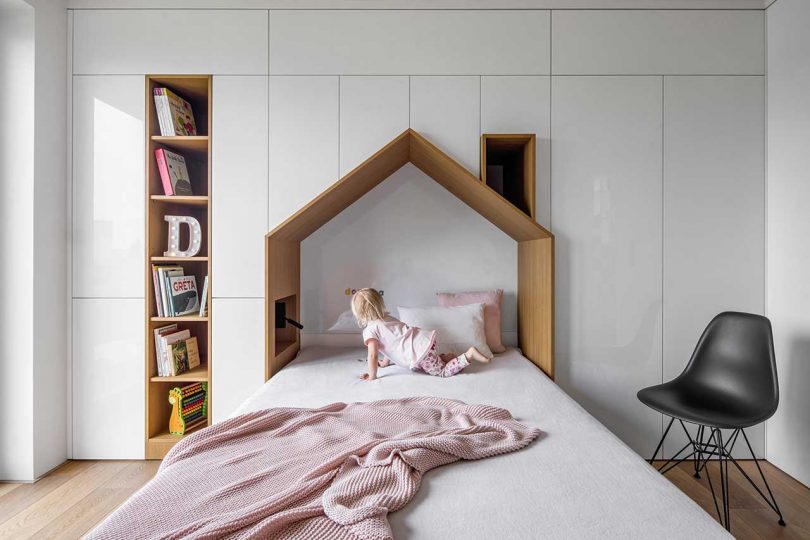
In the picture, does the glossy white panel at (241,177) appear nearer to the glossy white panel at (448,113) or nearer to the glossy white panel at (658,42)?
the glossy white panel at (448,113)

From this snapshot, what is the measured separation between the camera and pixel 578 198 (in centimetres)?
254

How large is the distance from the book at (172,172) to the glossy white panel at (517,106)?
1.72 m

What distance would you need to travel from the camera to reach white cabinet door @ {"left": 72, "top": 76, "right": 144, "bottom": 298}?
2.50 m

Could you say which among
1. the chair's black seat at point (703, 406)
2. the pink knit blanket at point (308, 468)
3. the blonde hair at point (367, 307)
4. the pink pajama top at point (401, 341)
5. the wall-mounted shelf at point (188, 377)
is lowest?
the chair's black seat at point (703, 406)

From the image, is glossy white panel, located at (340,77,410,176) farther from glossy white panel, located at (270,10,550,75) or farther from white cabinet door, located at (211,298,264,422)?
white cabinet door, located at (211,298,264,422)

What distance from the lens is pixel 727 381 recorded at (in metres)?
2.21

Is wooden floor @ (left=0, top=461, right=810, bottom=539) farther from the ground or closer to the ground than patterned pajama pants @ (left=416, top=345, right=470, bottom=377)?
closer to the ground

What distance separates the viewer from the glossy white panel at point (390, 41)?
2.50m

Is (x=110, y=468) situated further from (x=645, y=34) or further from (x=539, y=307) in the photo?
(x=645, y=34)

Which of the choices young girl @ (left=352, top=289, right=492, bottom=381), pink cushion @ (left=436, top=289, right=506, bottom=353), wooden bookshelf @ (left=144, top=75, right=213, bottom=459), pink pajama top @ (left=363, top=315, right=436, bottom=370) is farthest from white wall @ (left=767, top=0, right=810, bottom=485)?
wooden bookshelf @ (left=144, top=75, right=213, bottom=459)

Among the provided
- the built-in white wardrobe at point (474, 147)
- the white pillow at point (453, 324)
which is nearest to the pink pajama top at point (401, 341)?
the white pillow at point (453, 324)

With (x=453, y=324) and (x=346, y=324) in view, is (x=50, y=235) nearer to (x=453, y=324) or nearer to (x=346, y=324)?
(x=346, y=324)

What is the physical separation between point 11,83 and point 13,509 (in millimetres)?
2053

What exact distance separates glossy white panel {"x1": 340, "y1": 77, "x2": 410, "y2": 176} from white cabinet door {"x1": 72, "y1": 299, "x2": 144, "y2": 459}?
4.88ft
